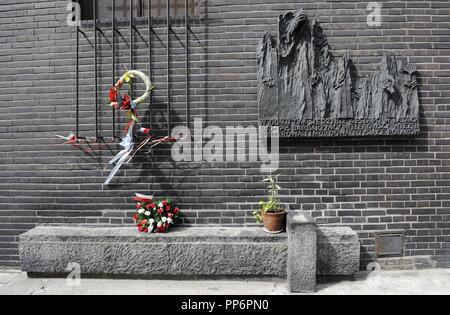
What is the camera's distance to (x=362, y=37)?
15.3ft

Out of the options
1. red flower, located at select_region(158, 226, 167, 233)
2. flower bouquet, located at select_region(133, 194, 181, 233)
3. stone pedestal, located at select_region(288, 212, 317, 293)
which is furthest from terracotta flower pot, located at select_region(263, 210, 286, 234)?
red flower, located at select_region(158, 226, 167, 233)

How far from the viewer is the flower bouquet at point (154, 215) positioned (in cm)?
448

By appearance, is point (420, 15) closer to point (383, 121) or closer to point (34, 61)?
point (383, 121)

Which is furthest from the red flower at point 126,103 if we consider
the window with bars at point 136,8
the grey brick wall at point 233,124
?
the window with bars at point 136,8

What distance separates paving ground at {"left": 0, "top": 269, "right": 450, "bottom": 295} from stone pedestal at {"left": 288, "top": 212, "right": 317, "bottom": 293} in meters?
0.17

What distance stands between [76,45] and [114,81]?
2.35 feet

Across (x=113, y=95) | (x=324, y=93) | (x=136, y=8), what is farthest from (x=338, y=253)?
(x=136, y=8)

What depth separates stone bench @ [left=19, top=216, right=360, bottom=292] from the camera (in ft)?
14.1

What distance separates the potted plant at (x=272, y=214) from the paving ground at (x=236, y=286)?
2.17 ft

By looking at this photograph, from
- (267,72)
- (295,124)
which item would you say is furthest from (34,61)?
(295,124)

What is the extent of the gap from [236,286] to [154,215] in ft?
4.54

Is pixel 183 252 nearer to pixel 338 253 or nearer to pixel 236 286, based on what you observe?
pixel 236 286

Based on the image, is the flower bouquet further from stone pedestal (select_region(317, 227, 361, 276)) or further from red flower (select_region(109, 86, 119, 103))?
stone pedestal (select_region(317, 227, 361, 276))

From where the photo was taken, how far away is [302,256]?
4082mm
